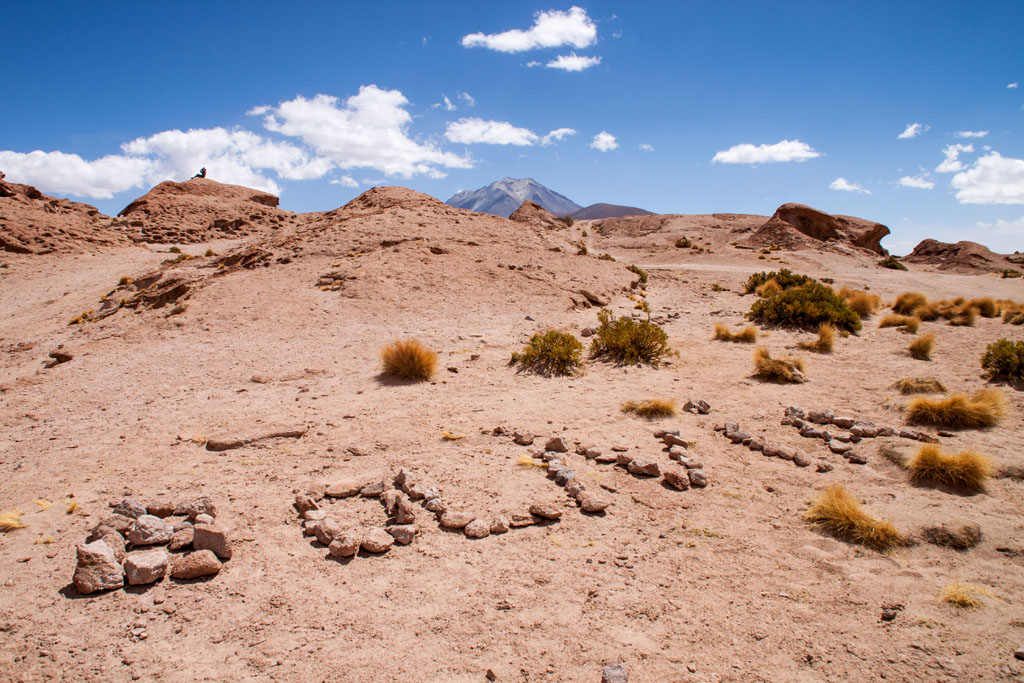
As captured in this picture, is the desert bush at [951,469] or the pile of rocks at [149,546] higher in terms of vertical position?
the desert bush at [951,469]

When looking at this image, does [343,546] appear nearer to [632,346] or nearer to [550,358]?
[550,358]

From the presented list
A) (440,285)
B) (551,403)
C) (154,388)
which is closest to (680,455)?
(551,403)

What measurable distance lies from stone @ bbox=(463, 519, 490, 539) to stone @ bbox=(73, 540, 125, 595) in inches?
84.8

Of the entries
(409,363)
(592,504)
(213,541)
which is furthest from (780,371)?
(213,541)

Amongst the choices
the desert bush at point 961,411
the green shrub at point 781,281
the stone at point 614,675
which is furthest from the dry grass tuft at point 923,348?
the stone at point 614,675

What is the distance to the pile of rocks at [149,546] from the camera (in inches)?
120

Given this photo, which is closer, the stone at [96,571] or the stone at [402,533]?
the stone at [96,571]

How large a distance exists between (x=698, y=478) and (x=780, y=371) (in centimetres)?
408

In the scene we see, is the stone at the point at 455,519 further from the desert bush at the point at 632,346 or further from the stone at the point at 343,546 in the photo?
the desert bush at the point at 632,346

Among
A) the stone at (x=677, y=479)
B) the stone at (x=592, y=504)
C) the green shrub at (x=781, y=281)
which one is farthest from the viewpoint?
the green shrub at (x=781, y=281)

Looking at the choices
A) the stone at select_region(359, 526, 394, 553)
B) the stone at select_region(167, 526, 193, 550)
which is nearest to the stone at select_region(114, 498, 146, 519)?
the stone at select_region(167, 526, 193, 550)

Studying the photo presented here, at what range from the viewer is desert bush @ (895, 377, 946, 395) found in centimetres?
686

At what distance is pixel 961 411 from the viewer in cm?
576

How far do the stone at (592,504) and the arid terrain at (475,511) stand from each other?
0.07 meters
